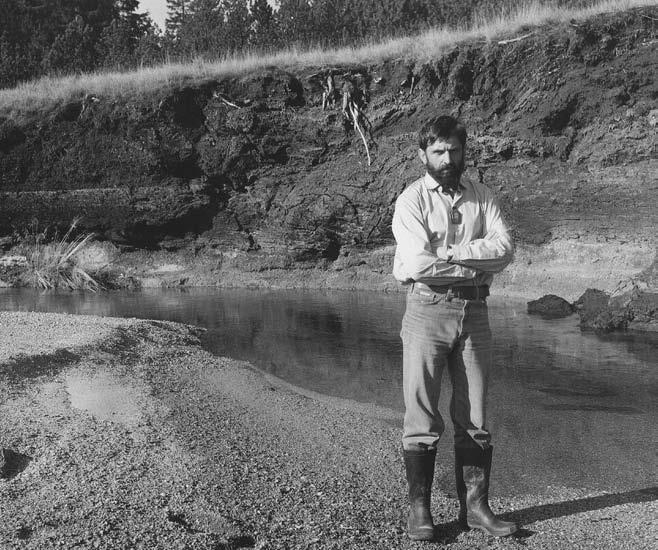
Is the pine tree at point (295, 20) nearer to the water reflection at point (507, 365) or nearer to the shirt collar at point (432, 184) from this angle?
the water reflection at point (507, 365)

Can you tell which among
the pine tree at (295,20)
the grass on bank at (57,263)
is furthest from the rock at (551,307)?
the pine tree at (295,20)

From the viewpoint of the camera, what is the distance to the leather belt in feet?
14.2

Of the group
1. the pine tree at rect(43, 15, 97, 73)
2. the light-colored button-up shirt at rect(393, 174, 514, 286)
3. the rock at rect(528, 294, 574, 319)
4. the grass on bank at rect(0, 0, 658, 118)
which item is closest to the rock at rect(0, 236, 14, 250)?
the grass on bank at rect(0, 0, 658, 118)

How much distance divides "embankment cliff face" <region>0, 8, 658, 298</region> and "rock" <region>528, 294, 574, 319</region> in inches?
48.2

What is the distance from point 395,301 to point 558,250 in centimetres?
352

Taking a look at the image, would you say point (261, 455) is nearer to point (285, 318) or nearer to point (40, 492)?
point (40, 492)

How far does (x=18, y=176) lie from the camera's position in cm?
2212

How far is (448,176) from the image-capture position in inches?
172

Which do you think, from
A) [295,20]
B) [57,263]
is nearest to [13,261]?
[57,263]

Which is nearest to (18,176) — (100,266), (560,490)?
(100,266)

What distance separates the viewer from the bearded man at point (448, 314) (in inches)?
169

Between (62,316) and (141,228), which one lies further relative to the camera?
(141,228)

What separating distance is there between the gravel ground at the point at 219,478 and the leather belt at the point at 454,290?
4.18 feet

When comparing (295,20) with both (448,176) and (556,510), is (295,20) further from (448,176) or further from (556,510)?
(556,510)
